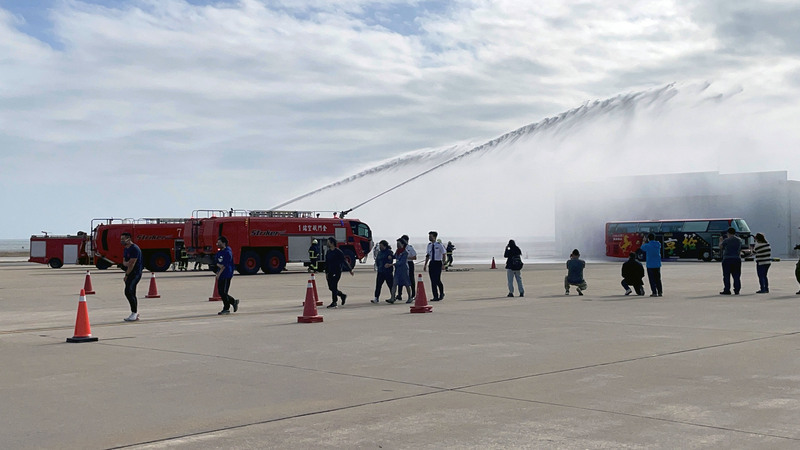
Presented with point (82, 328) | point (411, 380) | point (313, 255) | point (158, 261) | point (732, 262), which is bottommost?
point (411, 380)

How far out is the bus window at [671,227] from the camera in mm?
59906

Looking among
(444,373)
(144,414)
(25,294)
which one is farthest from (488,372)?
(25,294)

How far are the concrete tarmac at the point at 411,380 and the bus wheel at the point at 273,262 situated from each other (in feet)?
77.8

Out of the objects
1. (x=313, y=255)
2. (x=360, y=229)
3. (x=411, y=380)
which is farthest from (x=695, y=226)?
(x=411, y=380)

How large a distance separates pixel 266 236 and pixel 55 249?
2293 cm

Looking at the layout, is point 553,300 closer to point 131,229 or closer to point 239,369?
point 239,369

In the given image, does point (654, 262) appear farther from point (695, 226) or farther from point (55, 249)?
point (55, 249)

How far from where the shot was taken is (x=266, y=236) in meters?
41.5

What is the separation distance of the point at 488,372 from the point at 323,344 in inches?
140

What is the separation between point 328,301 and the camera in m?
22.0

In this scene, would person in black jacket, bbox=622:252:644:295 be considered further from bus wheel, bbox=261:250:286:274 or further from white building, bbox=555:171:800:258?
white building, bbox=555:171:800:258

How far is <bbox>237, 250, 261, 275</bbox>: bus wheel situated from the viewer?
1602 inches

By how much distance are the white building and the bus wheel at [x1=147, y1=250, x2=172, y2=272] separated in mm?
41578

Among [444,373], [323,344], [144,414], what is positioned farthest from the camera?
[323,344]
